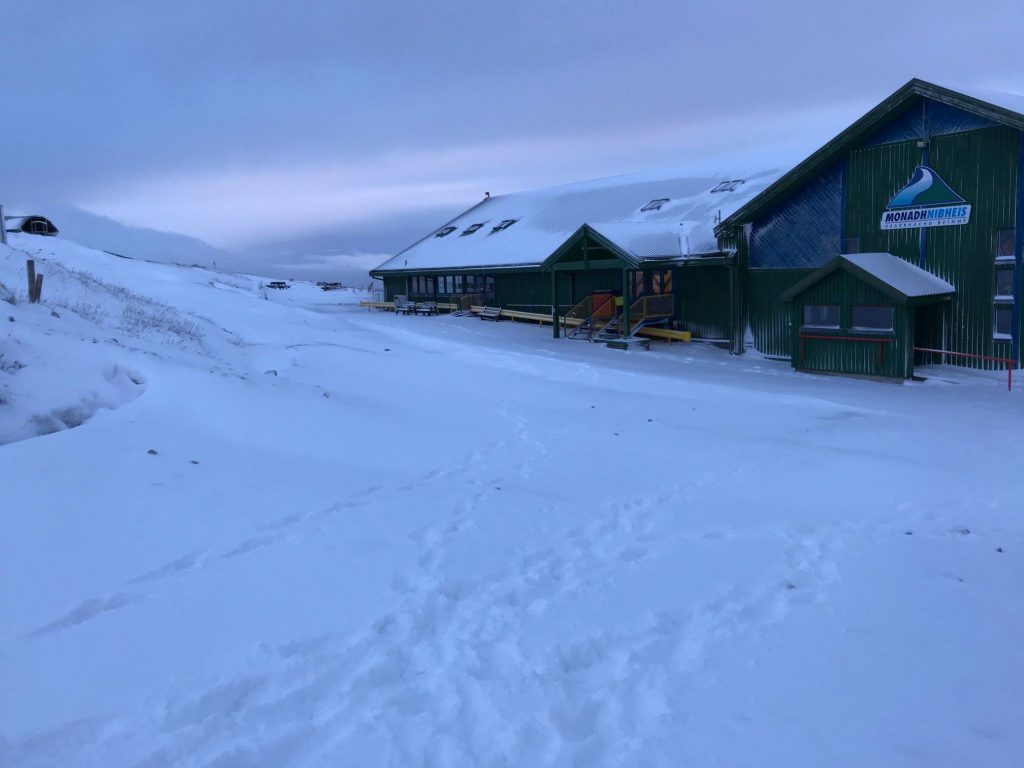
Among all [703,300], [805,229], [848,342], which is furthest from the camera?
[703,300]

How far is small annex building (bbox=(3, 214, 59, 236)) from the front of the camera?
59.1 meters

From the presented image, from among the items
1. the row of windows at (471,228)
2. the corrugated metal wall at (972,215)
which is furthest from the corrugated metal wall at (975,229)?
the row of windows at (471,228)

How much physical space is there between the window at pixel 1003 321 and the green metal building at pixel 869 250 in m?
0.02

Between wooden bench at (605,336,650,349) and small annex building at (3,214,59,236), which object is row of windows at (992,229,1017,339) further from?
small annex building at (3,214,59,236)

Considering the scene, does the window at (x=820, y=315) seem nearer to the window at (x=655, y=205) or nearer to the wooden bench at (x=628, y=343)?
the wooden bench at (x=628, y=343)

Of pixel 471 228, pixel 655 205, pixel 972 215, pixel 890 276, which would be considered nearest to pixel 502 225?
pixel 471 228

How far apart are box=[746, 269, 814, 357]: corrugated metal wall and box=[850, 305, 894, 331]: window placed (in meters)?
2.94

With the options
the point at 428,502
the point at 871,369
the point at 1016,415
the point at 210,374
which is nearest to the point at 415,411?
the point at 210,374

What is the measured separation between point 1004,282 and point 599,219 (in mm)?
17882

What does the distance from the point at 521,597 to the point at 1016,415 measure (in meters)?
11.8

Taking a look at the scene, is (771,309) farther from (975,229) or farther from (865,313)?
(975,229)

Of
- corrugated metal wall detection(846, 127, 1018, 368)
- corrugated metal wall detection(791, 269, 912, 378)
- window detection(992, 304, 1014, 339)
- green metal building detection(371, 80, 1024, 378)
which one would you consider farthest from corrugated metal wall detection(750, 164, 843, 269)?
window detection(992, 304, 1014, 339)

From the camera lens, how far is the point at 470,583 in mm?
5965

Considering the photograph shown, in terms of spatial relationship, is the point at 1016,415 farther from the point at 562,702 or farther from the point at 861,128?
the point at 562,702
